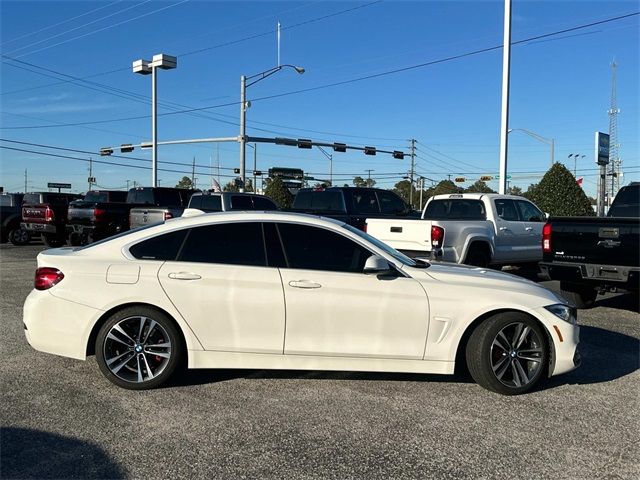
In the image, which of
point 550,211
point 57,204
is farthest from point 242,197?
point 550,211

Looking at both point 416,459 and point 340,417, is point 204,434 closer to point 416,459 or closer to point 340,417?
point 340,417

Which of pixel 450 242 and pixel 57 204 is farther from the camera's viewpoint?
pixel 57 204

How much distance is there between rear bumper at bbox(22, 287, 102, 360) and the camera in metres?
4.89

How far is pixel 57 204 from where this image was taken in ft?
62.4

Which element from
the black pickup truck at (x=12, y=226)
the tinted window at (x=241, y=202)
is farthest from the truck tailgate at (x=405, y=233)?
the black pickup truck at (x=12, y=226)

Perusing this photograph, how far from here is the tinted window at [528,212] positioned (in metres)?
12.1

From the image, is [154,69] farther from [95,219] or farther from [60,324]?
[60,324]

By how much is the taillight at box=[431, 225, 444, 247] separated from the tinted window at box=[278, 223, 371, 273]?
4.56 metres

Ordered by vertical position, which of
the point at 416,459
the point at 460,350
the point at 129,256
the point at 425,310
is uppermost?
the point at 129,256

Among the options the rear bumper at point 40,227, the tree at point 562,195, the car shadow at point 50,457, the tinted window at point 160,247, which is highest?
the tree at point 562,195

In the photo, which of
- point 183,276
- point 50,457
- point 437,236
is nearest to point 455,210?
point 437,236

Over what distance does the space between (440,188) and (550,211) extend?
206 ft

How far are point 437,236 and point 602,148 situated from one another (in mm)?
19974

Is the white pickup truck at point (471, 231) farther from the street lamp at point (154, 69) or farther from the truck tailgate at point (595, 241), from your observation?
the street lamp at point (154, 69)
